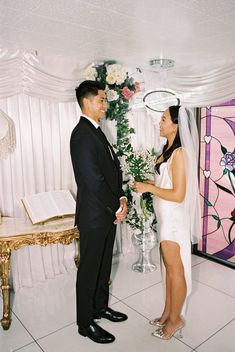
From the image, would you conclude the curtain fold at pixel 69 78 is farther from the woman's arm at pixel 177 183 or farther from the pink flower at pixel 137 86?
the woman's arm at pixel 177 183

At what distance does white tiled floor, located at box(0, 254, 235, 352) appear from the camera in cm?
231

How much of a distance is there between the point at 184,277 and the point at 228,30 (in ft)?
6.48

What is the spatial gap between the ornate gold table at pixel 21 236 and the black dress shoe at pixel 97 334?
67 cm

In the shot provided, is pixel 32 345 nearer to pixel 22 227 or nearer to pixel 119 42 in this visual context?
pixel 22 227

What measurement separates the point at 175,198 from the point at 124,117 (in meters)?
1.78

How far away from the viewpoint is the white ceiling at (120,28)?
1.92 meters

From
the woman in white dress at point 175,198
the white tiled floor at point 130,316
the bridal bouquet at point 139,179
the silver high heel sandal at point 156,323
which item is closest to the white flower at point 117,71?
the bridal bouquet at point 139,179

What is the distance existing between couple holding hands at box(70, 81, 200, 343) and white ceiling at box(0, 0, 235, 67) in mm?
471

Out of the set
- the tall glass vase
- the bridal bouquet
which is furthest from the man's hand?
the tall glass vase

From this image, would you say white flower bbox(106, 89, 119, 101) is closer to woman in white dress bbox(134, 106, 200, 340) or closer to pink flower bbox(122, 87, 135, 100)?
pink flower bbox(122, 87, 135, 100)

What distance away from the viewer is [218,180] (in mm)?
3760

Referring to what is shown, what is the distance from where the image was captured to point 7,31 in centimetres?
236

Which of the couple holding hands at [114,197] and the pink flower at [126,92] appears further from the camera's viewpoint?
the pink flower at [126,92]

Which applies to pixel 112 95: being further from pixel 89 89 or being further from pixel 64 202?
pixel 64 202
